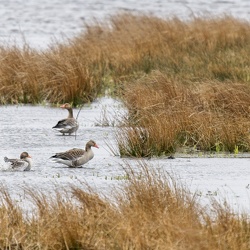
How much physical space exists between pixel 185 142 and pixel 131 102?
2.44 meters

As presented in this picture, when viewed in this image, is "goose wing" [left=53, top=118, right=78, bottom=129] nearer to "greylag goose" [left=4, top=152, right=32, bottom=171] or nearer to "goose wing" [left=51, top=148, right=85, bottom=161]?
"goose wing" [left=51, top=148, right=85, bottom=161]

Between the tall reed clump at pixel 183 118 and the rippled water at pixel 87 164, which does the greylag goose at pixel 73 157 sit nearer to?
the rippled water at pixel 87 164

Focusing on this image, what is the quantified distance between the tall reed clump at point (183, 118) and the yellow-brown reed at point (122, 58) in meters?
2.29

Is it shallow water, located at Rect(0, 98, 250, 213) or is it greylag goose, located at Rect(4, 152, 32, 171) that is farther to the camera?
greylag goose, located at Rect(4, 152, 32, 171)

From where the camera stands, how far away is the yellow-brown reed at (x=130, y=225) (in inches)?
284

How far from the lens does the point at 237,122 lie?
1357 centimetres

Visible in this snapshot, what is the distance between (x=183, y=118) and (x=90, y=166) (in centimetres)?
189

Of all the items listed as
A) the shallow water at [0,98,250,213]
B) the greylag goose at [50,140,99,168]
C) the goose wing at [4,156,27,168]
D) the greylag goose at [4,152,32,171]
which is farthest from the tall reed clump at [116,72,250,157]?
the goose wing at [4,156,27,168]

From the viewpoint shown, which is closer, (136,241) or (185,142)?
(136,241)

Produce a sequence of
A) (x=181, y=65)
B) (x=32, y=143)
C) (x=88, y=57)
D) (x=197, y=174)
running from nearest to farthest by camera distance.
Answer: (x=197, y=174)
(x=32, y=143)
(x=181, y=65)
(x=88, y=57)

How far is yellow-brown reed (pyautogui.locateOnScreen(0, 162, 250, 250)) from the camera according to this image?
7211 millimetres

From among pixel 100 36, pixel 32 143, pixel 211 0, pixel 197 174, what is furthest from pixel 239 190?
pixel 211 0

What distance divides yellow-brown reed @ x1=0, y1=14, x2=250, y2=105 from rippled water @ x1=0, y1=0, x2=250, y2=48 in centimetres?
688

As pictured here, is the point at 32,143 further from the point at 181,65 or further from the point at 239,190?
the point at 181,65
